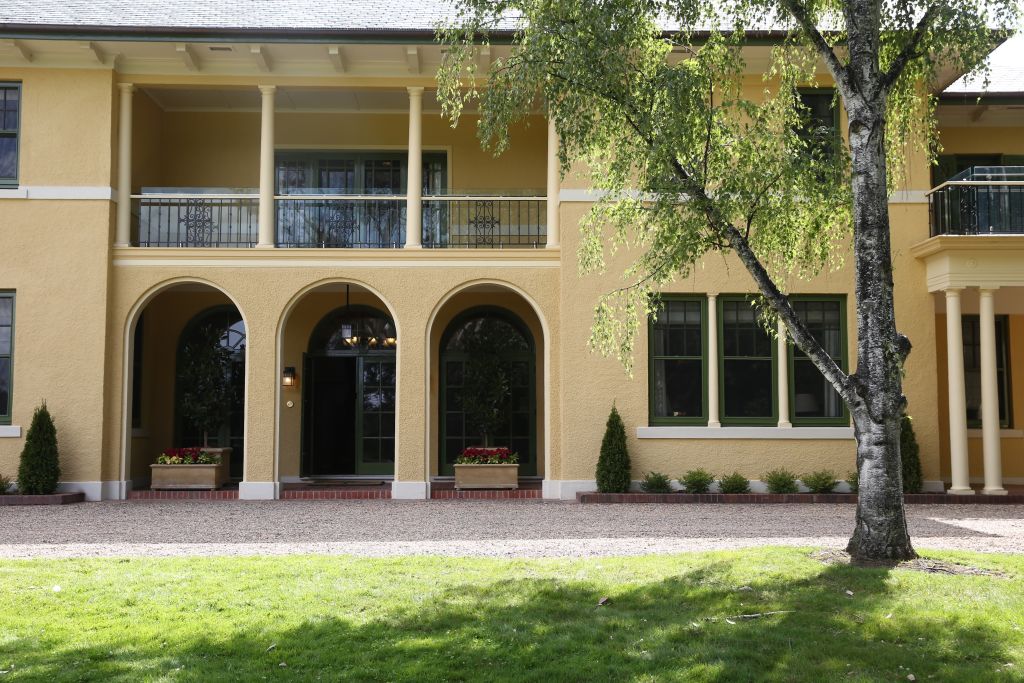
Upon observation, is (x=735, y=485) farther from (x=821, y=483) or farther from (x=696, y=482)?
(x=821, y=483)

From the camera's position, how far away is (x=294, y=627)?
5.59 metres

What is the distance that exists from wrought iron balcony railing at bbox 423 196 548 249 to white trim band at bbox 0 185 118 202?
4.67 metres

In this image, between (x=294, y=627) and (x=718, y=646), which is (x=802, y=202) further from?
(x=294, y=627)

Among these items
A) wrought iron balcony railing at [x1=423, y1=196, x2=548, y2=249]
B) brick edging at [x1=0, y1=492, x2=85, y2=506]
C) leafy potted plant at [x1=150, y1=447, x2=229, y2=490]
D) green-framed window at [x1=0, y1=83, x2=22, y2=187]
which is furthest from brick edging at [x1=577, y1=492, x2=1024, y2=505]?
green-framed window at [x1=0, y1=83, x2=22, y2=187]

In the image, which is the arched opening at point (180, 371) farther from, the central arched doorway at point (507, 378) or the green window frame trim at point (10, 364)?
the central arched doorway at point (507, 378)

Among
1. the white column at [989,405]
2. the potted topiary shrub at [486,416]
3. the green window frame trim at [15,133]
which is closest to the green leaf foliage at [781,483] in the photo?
the white column at [989,405]

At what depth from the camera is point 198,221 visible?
14.6 m

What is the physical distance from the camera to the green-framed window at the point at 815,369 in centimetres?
1391

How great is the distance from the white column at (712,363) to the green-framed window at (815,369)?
3.61 ft

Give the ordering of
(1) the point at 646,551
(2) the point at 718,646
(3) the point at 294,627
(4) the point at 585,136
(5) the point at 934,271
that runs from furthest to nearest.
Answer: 1. (5) the point at 934,271
2. (1) the point at 646,551
3. (4) the point at 585,136
4. (3) the point at 294,627
5. (2) the point at 718,646

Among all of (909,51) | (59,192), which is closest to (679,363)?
(909,51)

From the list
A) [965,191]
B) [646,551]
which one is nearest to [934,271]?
[965,191]

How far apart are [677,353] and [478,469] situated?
3390 millimetres

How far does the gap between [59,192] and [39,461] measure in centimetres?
385
